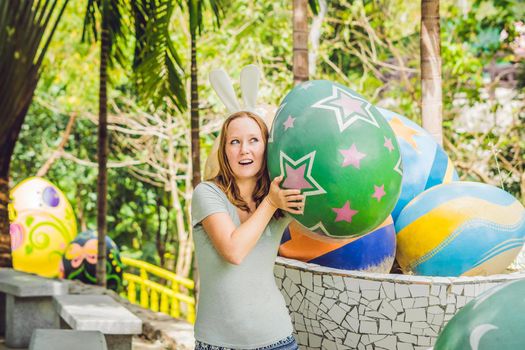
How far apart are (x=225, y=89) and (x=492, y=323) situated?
1686 millimetres

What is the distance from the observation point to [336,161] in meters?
2.58

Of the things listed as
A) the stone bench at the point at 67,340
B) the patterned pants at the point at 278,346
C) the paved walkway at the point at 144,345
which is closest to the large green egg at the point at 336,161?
the patterned pants at the point at 278,346

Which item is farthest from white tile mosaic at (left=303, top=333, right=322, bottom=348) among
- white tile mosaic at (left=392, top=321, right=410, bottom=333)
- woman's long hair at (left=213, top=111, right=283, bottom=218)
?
woman's long hair at (left=213, top=111, right=283, bottom=218)

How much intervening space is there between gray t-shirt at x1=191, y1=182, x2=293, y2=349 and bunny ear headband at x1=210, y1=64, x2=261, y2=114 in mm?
433

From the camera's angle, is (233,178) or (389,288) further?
(389,288)

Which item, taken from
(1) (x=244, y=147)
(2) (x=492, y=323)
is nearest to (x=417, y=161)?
(1) (x=244, y=147)

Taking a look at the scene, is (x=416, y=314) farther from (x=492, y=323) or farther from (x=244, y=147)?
(x=492, y=323)

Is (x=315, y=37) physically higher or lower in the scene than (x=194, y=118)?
higher

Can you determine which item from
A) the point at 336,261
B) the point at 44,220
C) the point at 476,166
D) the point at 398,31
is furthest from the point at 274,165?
the point at 398,31

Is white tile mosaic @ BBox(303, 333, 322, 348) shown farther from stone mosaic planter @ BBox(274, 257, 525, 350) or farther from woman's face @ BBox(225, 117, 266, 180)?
woman's face @ BBox(225, 117, 266, 180)

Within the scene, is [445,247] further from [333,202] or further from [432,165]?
[333,202]

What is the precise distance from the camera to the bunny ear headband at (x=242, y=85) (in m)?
2.78

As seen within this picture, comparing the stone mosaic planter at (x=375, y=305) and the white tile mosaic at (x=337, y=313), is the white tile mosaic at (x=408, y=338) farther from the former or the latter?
the white tile mosaic at (x=337, y=313)

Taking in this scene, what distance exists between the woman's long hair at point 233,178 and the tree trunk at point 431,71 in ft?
7.29
